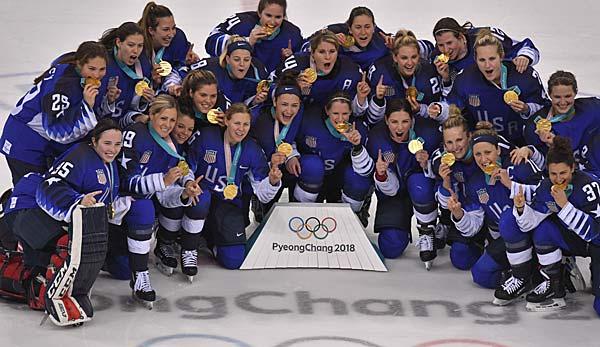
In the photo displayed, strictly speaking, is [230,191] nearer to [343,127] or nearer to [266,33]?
[343,127]

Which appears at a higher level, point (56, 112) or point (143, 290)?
point (56, 112)

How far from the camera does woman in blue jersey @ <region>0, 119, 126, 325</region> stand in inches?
194

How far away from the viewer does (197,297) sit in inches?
211

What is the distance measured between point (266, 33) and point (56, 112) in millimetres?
1439

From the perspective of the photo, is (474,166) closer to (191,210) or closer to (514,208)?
(514,208)

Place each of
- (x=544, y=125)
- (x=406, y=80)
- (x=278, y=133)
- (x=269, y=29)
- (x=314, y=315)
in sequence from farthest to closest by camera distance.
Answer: (x=269, y=29) < (x=406, y=80) < (x=278, y=133) < (x=544, y=125) < (x=314, y=315)

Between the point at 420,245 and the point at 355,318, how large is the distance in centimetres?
83

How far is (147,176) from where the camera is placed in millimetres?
5379

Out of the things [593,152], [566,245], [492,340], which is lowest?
[492,340]

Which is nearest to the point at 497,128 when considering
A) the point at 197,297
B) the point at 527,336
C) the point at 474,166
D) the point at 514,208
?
the point at 474,166

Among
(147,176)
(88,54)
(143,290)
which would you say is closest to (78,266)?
(143,290)

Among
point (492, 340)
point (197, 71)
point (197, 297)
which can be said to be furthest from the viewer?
point (197, 71)

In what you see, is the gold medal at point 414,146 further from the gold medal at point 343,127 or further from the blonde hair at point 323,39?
the blonde hair at point 323,39

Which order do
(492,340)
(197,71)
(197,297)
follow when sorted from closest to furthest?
(492,340) < (197,297) < (197,71)
